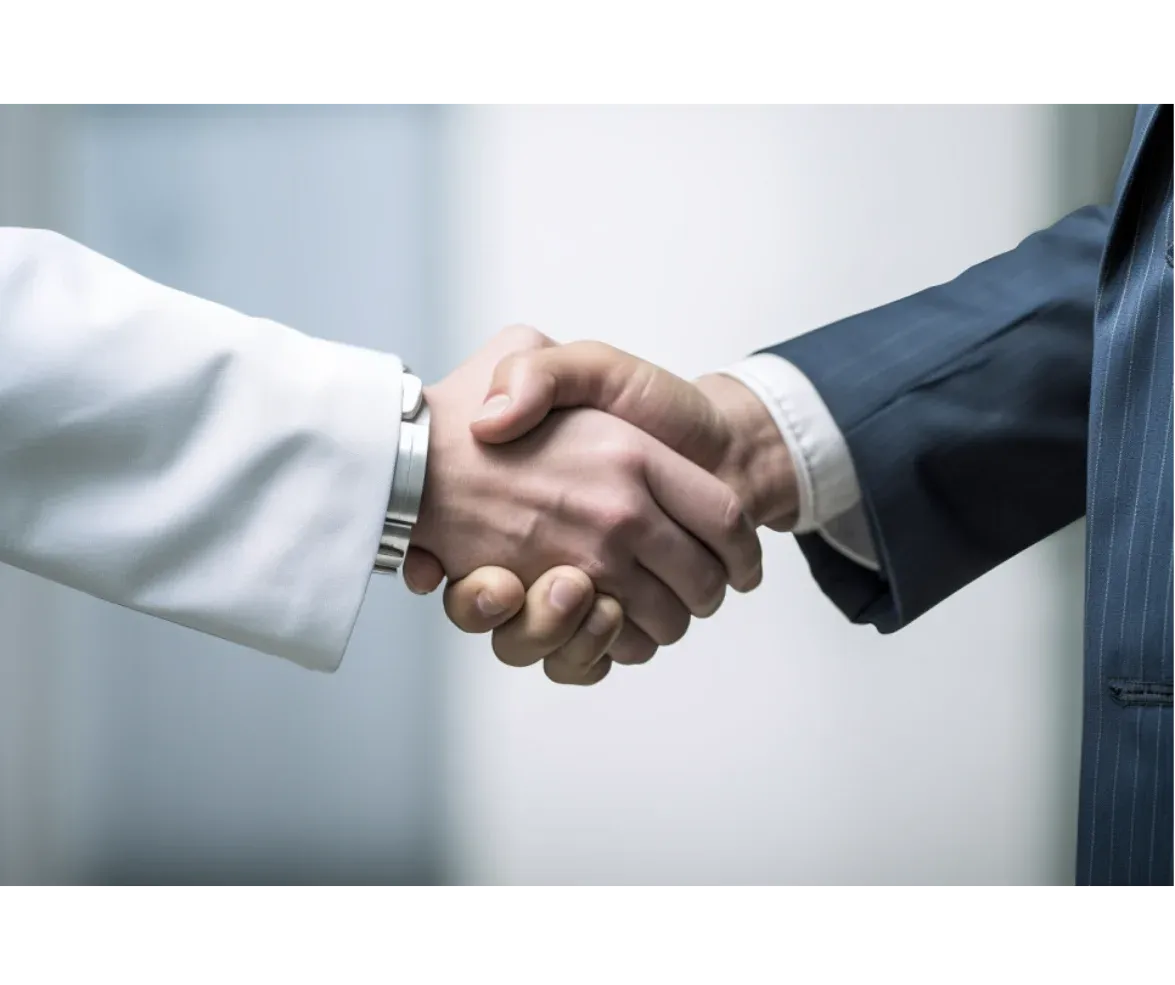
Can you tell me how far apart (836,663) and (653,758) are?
359 mm

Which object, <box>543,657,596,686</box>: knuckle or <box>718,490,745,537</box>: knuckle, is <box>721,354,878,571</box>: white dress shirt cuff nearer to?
<box>718,490,745,537</box>: knuckle

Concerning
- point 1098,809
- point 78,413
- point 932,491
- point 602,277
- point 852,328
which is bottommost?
point 1098,809

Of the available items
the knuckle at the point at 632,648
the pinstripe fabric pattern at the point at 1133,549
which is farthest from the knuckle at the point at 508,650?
the pinstripe fabric pattern at the point at 1133,549

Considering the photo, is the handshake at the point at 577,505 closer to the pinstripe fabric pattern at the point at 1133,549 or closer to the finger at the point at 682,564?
the finger at the point at 682,564

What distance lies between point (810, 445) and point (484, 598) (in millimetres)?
309

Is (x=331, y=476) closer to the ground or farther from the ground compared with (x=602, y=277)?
closer to the ground

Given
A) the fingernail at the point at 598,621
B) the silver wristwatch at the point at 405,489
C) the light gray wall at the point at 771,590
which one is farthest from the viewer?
the light gray wall at the point at 771,590

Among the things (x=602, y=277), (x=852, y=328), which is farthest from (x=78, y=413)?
(x=602, y=277)

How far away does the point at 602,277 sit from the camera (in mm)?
1917

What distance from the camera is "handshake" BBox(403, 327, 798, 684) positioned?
0.79 m

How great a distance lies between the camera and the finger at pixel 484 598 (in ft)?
2.58

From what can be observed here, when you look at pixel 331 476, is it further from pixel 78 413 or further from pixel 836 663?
pixel 836 663

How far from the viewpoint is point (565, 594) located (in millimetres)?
802

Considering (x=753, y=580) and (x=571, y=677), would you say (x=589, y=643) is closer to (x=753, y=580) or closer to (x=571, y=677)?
(x=571, y=677)
